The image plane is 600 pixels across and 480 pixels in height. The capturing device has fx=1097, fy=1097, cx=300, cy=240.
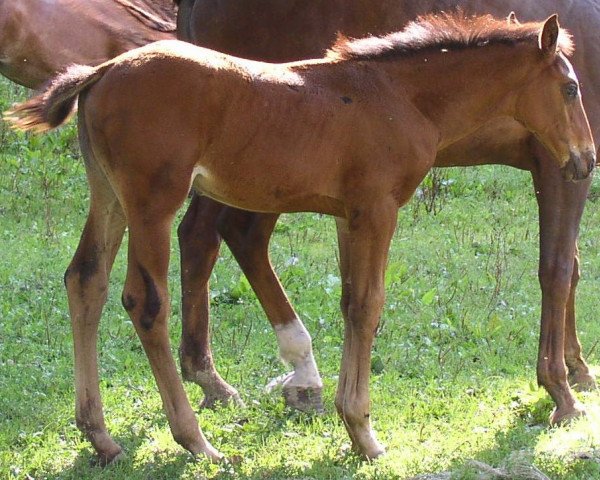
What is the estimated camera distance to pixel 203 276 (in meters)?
5.59

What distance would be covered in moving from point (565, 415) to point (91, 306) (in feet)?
7.57

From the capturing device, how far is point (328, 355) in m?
6.30

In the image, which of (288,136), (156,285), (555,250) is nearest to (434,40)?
(288,136)

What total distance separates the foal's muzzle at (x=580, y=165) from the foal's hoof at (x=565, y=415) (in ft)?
3.93

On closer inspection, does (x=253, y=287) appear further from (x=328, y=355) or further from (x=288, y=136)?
(x=288, y=136)

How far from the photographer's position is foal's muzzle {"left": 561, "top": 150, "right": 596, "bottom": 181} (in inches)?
185

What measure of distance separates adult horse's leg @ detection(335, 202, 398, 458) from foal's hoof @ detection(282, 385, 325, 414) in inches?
28.9

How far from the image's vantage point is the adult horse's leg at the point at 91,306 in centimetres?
457

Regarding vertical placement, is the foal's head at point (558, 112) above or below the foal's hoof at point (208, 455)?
above

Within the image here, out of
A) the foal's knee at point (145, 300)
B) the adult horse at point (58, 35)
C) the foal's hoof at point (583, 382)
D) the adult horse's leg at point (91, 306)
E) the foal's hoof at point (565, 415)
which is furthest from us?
the adult horse at point (58, 35)

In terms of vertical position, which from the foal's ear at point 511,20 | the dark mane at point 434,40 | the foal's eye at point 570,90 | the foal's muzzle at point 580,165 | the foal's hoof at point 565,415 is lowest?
the foal's hoof at point 565,415

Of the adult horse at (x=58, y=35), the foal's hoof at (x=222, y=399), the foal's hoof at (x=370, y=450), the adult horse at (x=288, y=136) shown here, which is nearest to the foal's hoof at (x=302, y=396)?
the foal's hoof at (x=222, y=399)

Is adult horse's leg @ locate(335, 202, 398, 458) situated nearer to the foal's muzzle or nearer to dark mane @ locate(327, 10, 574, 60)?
dark mane @ locate(327, 10, 574, 60)

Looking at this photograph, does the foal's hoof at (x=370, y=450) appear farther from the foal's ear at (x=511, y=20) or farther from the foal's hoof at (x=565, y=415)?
the foal's ear at (x=511, y=20)
